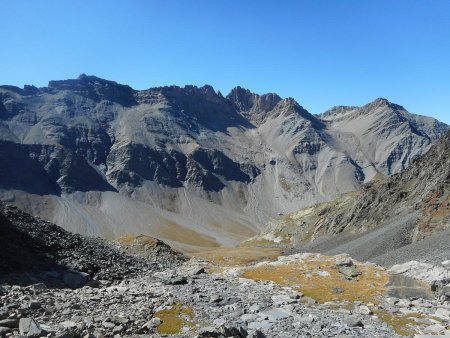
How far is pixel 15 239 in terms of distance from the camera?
175ft

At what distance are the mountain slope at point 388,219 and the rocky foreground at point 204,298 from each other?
599 inches

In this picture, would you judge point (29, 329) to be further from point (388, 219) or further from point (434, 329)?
point (388, 219)

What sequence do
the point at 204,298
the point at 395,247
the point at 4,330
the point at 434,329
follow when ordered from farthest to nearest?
the point at 395,247
the point at 204,298
the point at 434,329
the point at 4,330

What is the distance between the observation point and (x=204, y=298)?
3566cm

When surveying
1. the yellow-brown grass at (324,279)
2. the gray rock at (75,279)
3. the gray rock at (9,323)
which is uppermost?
the yellow-brown grass at (324,279)

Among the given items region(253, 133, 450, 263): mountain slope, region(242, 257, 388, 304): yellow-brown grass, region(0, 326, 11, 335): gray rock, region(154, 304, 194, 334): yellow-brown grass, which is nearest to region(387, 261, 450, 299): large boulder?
region(242, 257, 388, 304): yellow-brown grass

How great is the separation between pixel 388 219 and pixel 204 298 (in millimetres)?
75076

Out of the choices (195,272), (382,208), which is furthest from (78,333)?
(382,208)

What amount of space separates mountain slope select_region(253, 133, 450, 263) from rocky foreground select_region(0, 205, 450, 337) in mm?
15203

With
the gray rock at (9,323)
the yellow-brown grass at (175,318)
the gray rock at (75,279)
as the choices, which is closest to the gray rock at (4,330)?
the gray rock at (9,323)

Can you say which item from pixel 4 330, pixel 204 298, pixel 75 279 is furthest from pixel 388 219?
pixel 4 330

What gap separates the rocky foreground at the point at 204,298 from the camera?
88.0 ft

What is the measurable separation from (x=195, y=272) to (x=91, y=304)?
20.1 meters

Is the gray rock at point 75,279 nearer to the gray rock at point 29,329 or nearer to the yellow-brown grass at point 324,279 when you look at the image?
the yellow-brown grass at point 324,279
